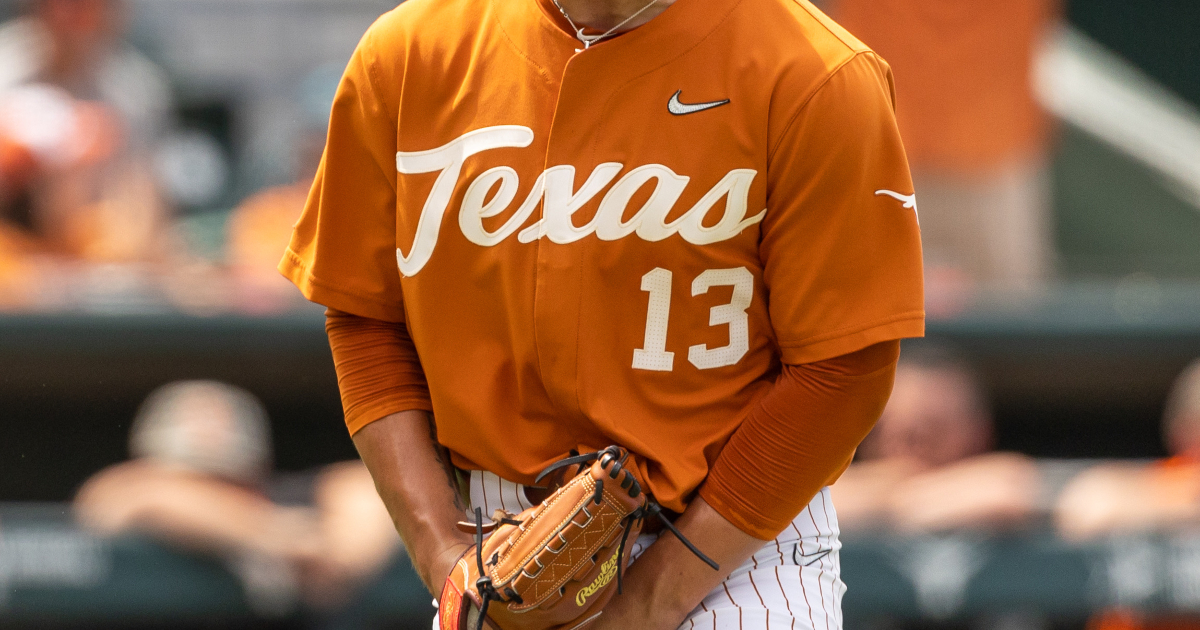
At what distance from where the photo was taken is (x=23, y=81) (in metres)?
5.16

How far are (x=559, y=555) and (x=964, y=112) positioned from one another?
10.9ft

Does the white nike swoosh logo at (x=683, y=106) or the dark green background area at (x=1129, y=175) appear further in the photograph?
the dark green background area at (x=1129, y=175)

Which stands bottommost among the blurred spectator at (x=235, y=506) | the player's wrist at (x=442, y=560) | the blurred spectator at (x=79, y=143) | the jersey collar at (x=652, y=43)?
the blurred spectator at (x=235, y=506)

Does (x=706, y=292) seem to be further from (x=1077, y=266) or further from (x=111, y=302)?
(x=1077, y=266)

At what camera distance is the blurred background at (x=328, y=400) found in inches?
142

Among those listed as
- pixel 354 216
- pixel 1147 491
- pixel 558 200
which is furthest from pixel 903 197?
pixel 1147 491

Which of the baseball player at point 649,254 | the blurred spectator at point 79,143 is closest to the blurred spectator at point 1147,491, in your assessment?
the baseball player at point 649,254

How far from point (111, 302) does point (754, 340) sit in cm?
289

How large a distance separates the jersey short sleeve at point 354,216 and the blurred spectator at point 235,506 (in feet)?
6.64

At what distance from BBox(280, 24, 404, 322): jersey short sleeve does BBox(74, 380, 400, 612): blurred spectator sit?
6.64 feet

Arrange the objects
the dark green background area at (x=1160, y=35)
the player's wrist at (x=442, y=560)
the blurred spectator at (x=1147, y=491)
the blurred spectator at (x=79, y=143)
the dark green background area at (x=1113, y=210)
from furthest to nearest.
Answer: the dark green background area at (x=1160, y=35) → the dark green background area at (x=1113, y=210) → the blurred spectator at (x=79, y=143) → the blurred spectator at (x=1147, y=491) → the player's wrist at (x=442, y=560)

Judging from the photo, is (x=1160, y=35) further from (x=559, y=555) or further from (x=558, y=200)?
(x=559, y=555)

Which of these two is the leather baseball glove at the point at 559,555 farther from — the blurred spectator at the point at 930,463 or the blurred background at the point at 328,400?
the blurred spectator at the point at 930,463

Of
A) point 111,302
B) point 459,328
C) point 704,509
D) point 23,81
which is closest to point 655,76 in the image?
point 459,328
